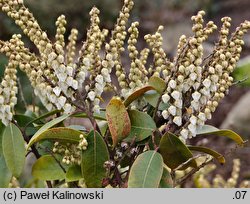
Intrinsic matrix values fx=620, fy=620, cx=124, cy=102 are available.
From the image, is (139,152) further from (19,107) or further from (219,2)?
(219,2)

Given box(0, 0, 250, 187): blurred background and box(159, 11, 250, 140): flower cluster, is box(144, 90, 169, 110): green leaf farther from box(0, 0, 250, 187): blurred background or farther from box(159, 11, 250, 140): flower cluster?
box(0, 0, 250, 187): blurred background

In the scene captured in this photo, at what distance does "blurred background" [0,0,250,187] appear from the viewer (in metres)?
4.93

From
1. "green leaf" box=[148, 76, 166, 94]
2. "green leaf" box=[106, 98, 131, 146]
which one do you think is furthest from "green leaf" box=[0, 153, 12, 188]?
"green leaf" box=[148, 76, 166, 94]

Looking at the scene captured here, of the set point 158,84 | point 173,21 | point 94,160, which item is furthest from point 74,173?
point 173,21

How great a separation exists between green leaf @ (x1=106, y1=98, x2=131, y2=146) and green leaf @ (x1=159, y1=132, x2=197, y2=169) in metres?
0.11

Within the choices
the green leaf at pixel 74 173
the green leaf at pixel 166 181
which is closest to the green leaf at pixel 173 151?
the green leaf at pixel 166 181

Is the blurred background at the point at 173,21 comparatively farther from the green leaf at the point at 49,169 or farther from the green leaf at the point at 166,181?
the green leaf at the point at 166,181

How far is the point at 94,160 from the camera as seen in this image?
5.38 feet

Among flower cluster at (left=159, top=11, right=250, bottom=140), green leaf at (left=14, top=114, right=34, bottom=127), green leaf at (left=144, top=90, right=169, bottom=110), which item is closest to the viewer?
flower cluster at (left=159, top=11, right=250, bottom=140)

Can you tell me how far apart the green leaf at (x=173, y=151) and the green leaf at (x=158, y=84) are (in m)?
0.13

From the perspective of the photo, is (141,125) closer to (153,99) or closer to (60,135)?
(153,99)

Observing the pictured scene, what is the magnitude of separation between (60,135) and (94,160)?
112 millimetres

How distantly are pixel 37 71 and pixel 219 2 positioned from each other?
21.8 ft

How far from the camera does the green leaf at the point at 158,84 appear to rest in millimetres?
1639
